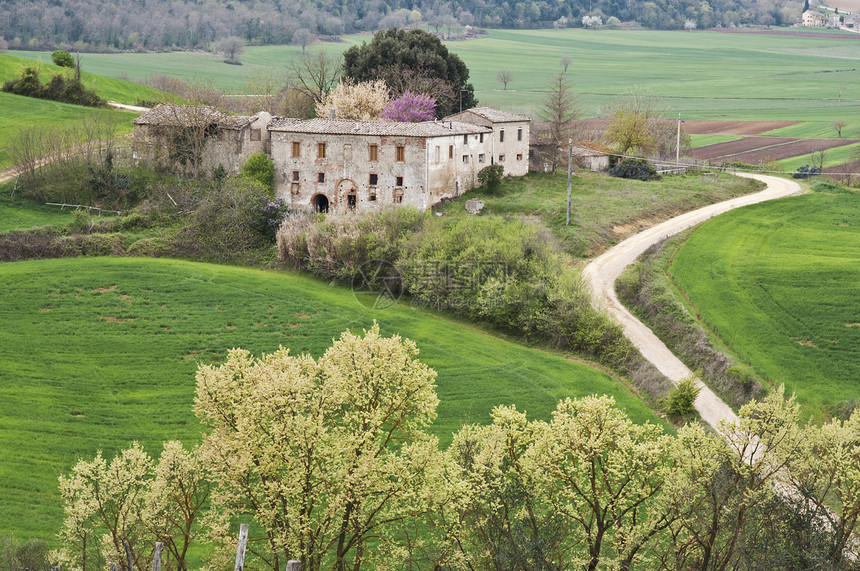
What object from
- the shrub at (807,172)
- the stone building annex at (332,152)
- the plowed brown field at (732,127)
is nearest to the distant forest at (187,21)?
the plowed brown field at (732,127)

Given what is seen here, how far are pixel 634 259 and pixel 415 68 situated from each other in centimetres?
3210

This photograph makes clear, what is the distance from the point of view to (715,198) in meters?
72.1

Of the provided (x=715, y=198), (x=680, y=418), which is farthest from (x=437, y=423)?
(x=715, y=198)

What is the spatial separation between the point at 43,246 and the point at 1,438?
2245 cm

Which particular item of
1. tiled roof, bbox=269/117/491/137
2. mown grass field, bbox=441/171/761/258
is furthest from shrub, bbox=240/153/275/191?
mown grass field, bbox=441/171/761/258

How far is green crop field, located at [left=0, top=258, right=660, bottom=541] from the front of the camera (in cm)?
3512

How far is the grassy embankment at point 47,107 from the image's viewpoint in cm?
6956

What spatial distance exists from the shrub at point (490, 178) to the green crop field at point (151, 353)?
16.4m

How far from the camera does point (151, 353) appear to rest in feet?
143

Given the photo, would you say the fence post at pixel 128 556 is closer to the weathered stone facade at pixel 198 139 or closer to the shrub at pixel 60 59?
the weathered stone facade at pixel 198 139

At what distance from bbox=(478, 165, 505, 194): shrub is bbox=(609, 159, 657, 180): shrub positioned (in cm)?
1594

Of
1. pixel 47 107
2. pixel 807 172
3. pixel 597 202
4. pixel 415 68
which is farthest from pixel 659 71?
pixel 47 107

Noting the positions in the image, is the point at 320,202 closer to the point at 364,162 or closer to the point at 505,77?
the point at 364,162

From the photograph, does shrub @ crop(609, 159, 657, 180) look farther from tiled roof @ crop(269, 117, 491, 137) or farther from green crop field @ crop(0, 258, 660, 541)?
green crop field @ crop(0, 258, 660, 541)
